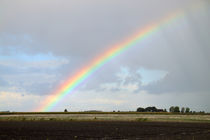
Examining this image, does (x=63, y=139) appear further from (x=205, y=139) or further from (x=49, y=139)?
(x=205, y=139)

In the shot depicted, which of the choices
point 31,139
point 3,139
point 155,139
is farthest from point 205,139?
point 3,139

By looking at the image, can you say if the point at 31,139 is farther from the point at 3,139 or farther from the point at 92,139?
the point at 92,139

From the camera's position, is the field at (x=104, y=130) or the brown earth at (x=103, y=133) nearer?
the brown earth at (x=103, y=133)

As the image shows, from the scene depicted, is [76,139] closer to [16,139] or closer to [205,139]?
[16,139]

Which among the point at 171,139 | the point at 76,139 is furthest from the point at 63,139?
the point at 171,139

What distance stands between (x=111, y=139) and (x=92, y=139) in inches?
88.0

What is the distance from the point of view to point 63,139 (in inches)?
1261

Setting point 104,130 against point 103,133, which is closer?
point 103,133

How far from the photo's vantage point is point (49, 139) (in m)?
31.6

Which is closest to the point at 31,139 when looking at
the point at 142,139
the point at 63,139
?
the point at 63,139

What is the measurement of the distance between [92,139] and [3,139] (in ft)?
33.0

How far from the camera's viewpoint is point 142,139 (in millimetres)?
32156

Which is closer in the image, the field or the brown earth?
the brown earth

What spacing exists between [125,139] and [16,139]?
12.5 metres
